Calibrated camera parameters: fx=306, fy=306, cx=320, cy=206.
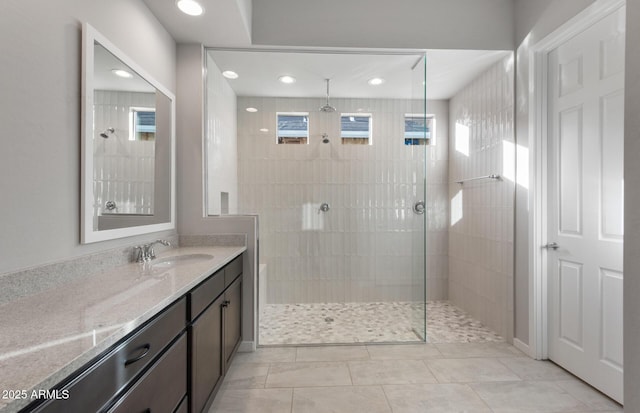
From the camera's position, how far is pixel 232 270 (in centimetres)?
216

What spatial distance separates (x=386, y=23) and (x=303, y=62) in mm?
759

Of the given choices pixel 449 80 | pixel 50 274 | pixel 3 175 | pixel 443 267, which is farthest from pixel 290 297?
pixel 449 80

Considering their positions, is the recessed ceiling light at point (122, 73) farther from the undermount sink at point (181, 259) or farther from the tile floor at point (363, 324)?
the tile floor at point (363, 324)

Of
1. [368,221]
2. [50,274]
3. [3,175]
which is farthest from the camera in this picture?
[368,221]

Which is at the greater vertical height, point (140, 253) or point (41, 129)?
point (41, 129)

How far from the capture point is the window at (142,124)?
1876 millimetres

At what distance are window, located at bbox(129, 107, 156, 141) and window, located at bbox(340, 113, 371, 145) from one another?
1.81m

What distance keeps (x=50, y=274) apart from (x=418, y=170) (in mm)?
2847

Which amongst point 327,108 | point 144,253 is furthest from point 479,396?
point 327,108

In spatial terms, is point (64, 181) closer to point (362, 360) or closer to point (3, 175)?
point (3, 175)

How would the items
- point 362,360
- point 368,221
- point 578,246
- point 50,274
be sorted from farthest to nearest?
point 368,221
point 362,360
point 578,246
point 50,274

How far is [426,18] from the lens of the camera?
2539 mm

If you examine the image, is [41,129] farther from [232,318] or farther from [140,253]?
[232,318]

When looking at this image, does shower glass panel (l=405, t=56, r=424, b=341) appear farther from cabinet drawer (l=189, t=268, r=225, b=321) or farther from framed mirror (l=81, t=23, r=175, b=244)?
framed mirror (l=81, t=23, r=175, b=244)
